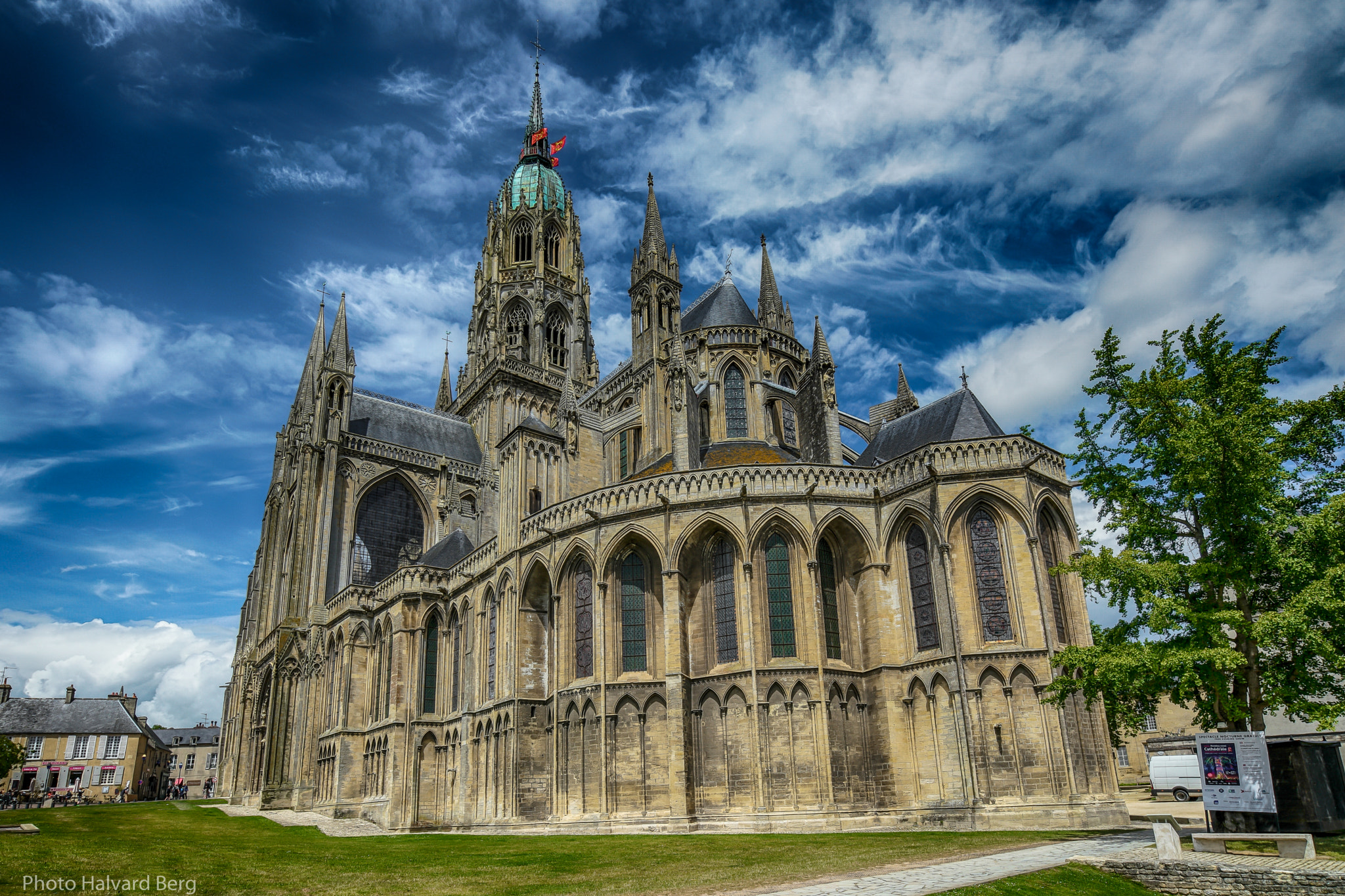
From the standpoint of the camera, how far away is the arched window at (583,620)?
27344mm

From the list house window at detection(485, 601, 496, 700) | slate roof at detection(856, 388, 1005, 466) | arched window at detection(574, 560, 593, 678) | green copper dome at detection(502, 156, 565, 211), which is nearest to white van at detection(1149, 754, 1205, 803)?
slate roof at detection(856, 388, 1005, 466)

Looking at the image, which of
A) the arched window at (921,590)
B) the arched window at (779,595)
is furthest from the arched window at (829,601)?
the arched window at (921,590)

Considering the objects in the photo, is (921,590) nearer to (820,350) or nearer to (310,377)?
(820,350)

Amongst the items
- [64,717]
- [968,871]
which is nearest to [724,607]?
[968,871]

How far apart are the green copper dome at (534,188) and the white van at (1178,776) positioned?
4876 centimetres

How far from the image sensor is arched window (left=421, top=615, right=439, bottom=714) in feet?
112

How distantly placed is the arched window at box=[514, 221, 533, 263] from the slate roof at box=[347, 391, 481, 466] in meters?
12.9

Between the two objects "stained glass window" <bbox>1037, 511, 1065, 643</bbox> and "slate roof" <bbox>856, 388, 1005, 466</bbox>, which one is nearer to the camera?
"stained glass window" <bbox>1037, 511, 1065, 643</bbox>

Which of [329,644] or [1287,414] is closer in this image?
[1287,414]

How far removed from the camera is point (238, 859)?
49.4 ft

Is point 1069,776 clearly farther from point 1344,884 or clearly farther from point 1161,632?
point 1344,884

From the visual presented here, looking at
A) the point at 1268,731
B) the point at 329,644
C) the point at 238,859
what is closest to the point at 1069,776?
the point at 238,859

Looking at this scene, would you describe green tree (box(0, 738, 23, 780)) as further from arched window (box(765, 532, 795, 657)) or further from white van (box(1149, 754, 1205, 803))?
white van (box(1149, 754, 1205, 803))

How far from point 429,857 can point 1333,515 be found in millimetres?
17604
